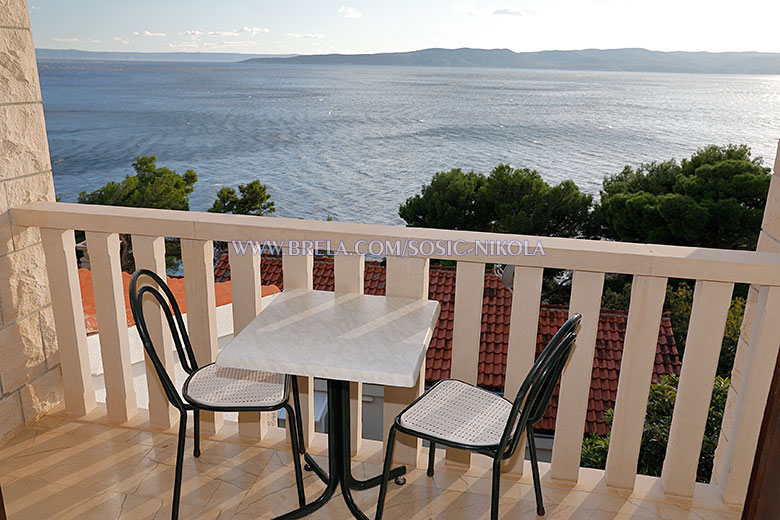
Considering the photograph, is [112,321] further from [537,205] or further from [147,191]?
[147,191]

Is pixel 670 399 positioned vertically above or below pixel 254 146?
above

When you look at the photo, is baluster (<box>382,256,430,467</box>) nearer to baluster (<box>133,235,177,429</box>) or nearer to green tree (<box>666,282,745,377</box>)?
baluster (<box>133,235,177,429</box>)

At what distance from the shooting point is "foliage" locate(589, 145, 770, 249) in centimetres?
1767

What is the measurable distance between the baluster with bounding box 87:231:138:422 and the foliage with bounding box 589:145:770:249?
1825 cm

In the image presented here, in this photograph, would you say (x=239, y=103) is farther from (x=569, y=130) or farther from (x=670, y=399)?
(x=670, y=399)

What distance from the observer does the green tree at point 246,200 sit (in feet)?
90.2

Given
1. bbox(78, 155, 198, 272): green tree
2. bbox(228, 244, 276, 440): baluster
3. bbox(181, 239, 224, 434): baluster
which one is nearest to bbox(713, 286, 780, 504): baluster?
bbox(228, 244, 276, 440): baluster

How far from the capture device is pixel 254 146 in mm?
34312

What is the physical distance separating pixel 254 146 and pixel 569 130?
17.0 m

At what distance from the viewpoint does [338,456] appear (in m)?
1.79

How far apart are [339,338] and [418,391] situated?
1.73 feet

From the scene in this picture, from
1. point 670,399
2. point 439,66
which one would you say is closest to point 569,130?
point 439,66

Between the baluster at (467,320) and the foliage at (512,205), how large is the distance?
1804 centimetres

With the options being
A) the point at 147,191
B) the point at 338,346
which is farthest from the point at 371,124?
the point at 338,346
